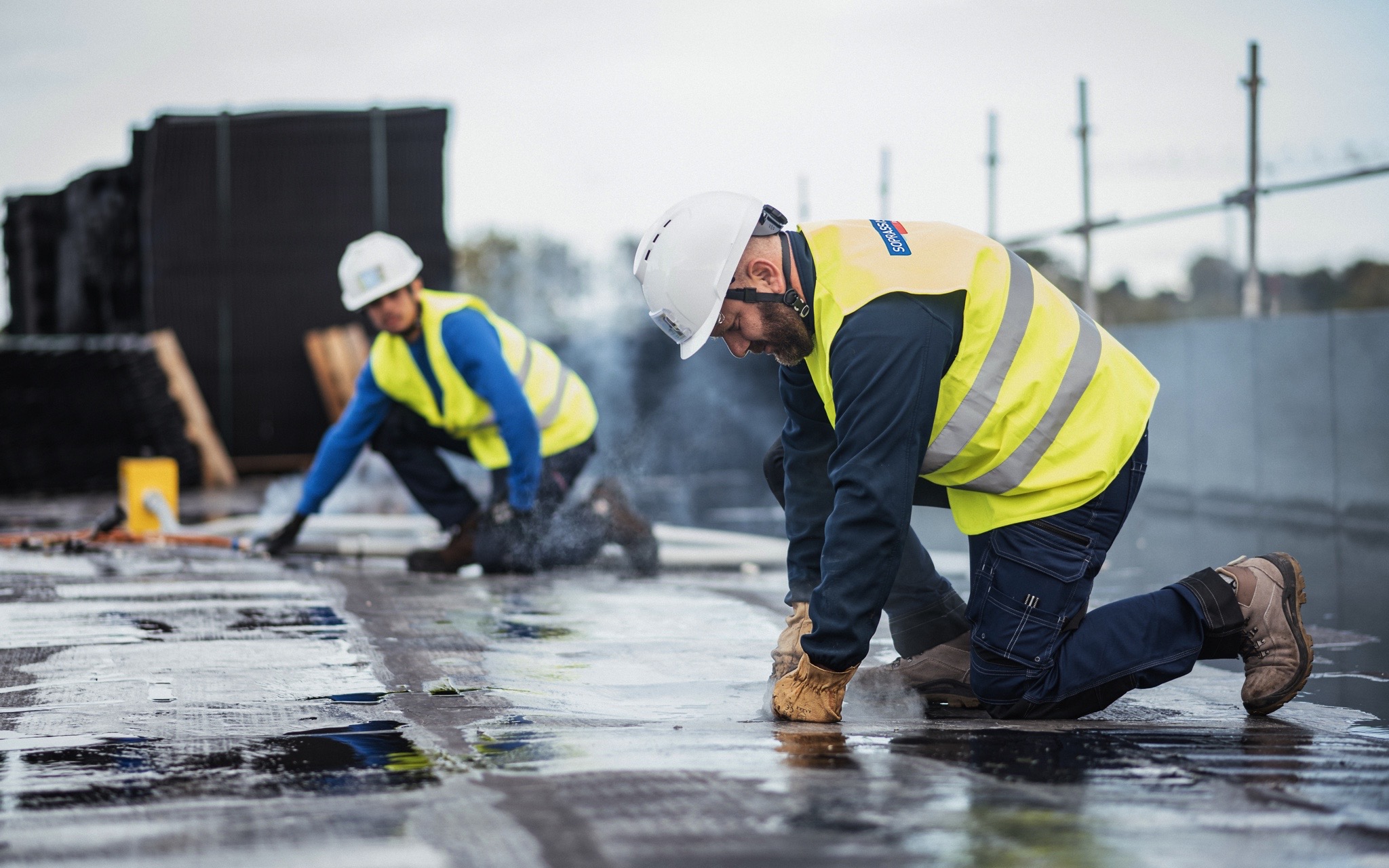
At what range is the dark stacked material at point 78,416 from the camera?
10523 millimetres

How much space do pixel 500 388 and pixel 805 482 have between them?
7.10 feet

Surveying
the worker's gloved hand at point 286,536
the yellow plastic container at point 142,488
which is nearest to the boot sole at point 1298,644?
the worker's gloved hand at point 286,536

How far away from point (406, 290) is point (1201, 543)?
400cm

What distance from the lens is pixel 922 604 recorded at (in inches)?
123

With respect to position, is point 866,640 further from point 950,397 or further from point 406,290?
point 406,290

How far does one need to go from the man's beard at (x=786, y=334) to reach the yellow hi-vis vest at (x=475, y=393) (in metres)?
2.49

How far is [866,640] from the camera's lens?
2.51 metres

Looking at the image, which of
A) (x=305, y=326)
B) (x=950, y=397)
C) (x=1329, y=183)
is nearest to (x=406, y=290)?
(x=950, y=397)

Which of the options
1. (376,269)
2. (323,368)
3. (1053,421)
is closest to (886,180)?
(323,368)

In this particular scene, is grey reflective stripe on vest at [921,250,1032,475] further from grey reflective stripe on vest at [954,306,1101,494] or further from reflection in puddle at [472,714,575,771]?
reflection in puddle at [472,714,575,771]

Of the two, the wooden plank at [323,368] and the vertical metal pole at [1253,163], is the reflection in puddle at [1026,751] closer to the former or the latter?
the vertical metal pole at [1253,163]

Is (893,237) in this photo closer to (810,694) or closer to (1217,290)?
(810,694)

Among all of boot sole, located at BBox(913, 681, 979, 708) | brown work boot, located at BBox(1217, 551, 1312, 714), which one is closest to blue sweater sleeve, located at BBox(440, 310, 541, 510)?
boot sole, located at BBox(913, 681, 979, 708)

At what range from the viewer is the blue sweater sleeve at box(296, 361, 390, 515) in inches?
215
